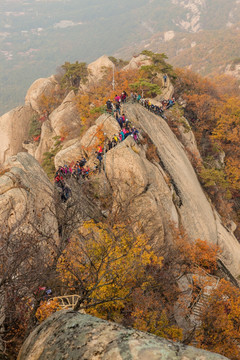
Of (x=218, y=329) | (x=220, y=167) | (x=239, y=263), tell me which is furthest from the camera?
(x=220, y=167)

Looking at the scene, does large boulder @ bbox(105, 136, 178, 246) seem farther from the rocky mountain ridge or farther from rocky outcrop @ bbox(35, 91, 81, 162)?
rocky outcrop @ bbox(35, 91, 81, 162)

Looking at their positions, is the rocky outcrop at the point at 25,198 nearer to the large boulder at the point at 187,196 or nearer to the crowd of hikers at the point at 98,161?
the crowd of hikers at the point at 98,161

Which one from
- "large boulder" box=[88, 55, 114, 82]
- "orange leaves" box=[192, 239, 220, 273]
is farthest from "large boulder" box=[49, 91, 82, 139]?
"orange leaves" box=[192, 239, 220, 273]

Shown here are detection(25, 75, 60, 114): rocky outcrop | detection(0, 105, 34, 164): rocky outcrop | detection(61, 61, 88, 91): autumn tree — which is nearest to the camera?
detection(0, 105, 34, 164): rocky outcrop

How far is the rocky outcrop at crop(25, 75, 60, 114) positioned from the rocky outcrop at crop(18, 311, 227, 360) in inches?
1754

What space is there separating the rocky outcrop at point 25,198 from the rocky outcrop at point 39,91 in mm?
31002

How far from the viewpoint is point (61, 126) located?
34.8 metres

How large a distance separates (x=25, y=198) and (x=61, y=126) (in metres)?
23.2

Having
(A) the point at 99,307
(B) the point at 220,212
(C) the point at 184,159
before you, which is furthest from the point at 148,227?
(B) the point at 220,212

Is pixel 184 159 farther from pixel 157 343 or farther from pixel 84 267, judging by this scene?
pixel 157 343

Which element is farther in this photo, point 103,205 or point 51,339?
point 103,205

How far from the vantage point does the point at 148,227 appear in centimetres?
1875

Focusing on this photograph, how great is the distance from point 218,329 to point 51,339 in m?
14.4

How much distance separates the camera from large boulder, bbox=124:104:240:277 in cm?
2320
